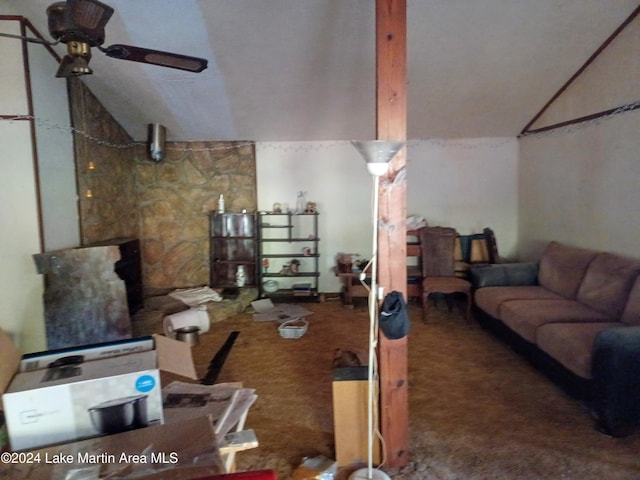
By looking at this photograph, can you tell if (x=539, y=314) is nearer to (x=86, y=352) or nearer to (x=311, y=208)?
(x=311, y=208)

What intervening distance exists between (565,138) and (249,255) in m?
3.61

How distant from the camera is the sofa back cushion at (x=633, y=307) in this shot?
2.66 meters

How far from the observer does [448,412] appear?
2.54m

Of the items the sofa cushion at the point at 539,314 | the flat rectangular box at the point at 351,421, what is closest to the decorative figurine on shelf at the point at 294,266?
the sofa cushion at the point at 539,314

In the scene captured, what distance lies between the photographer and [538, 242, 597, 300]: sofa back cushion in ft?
11.1

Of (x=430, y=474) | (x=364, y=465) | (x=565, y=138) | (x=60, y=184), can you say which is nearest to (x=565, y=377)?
(x=430, y=474)

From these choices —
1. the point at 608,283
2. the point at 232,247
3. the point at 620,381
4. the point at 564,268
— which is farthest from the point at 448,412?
the point at 232,247

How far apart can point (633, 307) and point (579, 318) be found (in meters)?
0.33

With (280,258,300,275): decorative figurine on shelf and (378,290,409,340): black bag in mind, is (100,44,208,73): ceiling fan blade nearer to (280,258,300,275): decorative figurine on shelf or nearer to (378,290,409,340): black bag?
(378,290,409,340): black bag

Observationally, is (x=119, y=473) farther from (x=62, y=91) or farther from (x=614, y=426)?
(x=62, y=91)

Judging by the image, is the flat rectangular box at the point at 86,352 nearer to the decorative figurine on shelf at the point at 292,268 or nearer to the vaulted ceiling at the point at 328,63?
the vaulted ceiling at the point at 328,63

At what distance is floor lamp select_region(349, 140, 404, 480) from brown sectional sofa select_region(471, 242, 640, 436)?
131 centimetres

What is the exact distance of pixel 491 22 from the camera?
3.00 m

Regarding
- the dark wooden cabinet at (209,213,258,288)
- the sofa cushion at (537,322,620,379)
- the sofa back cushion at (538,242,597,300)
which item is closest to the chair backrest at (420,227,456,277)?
the sofa back cushion at (538,242,597,300)
